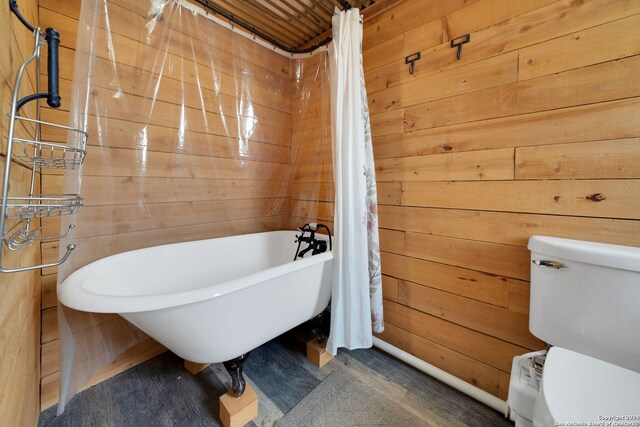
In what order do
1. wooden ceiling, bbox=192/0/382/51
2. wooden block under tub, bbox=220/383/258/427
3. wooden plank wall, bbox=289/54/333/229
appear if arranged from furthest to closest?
wooden plank wall, bbox=289/54/333/229, wooden ceiling, bbox=192/0/382/51, wooden block under tub, bbox=220/383/258/427

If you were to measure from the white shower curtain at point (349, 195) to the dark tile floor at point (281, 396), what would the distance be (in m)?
0.21

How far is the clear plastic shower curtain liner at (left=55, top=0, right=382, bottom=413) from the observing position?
1.11 metres

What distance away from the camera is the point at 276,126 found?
1947mm

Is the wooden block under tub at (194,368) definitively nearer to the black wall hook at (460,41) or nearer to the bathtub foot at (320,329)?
the bathtub foot at (320,329)

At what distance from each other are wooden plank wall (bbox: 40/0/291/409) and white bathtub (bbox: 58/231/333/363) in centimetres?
14

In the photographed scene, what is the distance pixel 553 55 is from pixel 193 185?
186 cm

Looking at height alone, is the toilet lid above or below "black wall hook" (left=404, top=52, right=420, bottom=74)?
below

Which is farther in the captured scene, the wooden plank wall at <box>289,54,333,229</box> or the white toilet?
the wooden plank wall at <box>289,54,333,229</box>

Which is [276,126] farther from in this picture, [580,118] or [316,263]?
[580,118]

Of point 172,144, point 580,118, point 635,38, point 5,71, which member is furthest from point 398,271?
point 5,71

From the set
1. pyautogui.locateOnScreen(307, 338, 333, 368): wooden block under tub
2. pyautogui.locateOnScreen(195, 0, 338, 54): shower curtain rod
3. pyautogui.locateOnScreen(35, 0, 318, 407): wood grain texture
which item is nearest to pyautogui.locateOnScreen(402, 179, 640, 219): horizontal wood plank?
pyautogui.locateOnScreen(35, 0, 318, 407): wood grain texture

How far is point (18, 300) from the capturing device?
2.56ft

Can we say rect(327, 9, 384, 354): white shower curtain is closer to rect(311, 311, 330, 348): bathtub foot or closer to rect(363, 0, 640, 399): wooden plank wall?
rect(311, 311, 330, 348): bathtub foot

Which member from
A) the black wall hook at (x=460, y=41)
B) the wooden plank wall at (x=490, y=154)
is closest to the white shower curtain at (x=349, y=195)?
the wooden plank wall at (x=490, y=154)
